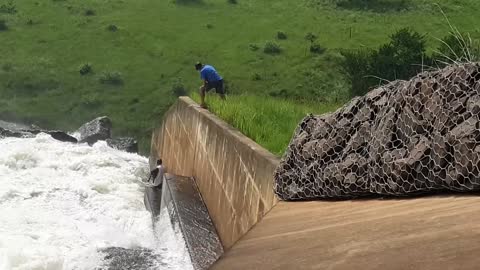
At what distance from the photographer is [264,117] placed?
865 centimetres

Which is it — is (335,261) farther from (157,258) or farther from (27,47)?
(27,47)

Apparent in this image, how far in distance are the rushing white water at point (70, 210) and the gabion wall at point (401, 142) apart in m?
3.08

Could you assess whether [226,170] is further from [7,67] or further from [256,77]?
[7,67]

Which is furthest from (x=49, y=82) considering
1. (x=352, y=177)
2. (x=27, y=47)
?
(x=352, y=177)

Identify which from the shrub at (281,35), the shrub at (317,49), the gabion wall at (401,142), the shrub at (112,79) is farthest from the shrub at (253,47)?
the gabion wall at (401,142)

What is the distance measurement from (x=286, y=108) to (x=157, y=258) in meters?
3.33

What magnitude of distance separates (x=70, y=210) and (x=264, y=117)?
458 centimetres

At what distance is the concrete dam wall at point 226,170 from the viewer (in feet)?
18.9

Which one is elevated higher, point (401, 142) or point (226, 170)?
point (401, 142)

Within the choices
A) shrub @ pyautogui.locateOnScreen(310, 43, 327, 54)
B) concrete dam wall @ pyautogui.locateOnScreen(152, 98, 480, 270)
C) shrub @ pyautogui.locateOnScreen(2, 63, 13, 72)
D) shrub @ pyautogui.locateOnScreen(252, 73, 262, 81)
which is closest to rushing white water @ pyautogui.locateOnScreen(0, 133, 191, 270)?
concrete dam wall @ pyautogui.locateOnScreen(152, 98, 480, 270)

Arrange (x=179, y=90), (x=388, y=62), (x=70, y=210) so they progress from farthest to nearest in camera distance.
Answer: (x=179, y=90) → (x=388, y=62) → (x=70, y=210)

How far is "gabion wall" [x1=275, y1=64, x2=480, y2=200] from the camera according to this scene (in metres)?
2.52

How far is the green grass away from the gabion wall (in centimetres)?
236

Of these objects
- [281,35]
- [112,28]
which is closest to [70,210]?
[281,35]
